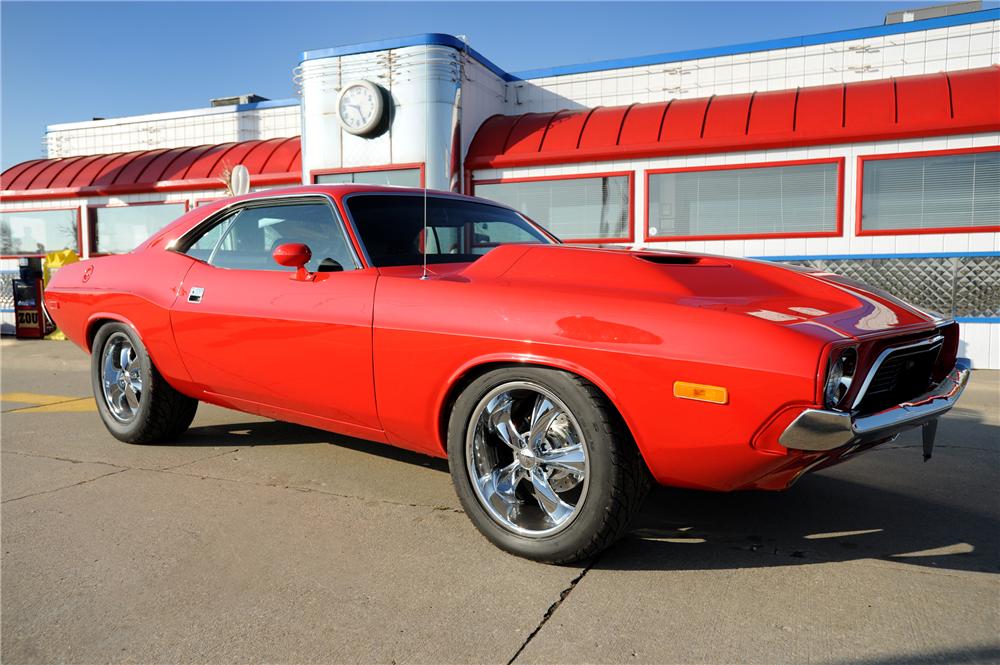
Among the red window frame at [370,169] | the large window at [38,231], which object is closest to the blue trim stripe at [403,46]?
the red window frame at [370,169]

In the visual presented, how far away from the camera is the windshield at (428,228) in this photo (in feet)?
11.1

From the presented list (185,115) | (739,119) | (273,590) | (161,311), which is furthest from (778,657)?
(185,115)

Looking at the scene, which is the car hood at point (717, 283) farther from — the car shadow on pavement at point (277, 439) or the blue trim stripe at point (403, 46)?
the blue trim stripe at point (403, 46)

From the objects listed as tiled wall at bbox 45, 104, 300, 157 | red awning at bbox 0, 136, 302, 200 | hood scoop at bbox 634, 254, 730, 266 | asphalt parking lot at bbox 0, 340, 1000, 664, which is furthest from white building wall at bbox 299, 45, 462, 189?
hood scoop at bbox 634, 254, 730, 266

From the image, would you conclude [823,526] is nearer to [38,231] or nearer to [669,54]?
[669,54]

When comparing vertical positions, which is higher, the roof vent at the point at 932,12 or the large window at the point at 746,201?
the roof vent at the point at 932,12

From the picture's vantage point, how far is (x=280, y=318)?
3369mm

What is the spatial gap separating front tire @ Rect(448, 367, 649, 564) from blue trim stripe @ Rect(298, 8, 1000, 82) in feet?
28.2

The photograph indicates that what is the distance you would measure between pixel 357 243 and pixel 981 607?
2.67 metres

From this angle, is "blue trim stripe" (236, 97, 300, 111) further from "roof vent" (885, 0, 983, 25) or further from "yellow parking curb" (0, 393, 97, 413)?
"roof vent" (885, 0, 983, 25)

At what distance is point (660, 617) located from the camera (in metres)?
2.22

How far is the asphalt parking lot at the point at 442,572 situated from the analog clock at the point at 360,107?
799 centimetres

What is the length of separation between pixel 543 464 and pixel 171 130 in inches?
648

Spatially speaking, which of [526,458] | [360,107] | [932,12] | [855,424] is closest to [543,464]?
[526,458]
